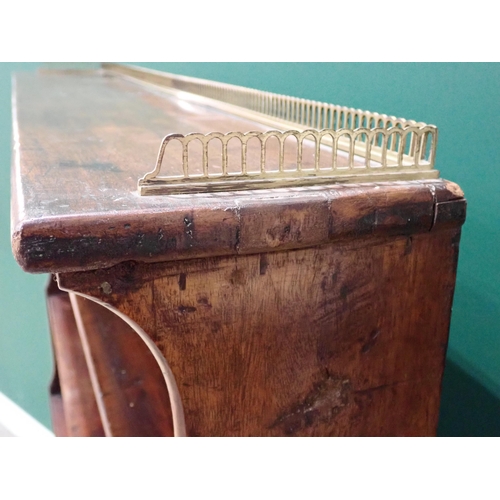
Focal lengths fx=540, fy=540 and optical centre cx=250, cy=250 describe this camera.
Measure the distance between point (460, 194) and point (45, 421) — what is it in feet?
5.63

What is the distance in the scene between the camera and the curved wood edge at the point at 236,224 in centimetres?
37

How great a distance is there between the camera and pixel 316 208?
0.44 m

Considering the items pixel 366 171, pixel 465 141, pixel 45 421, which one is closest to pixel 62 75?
pixel 45 421

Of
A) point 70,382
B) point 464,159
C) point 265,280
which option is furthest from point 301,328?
point 70,382

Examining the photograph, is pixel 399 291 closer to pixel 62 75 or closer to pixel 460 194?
pixel 460 194

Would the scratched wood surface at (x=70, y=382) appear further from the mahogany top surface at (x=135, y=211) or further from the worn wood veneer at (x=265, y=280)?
the mahogany top surface at (x=135, y=211)

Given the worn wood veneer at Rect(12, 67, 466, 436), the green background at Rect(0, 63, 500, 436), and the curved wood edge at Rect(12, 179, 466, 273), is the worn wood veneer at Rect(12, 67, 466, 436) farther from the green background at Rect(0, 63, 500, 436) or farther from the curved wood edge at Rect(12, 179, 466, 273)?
the green background at Rect(0, 63, 500, 436)

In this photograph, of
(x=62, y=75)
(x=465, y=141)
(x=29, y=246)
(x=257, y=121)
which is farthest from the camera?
(x=62, y=75)

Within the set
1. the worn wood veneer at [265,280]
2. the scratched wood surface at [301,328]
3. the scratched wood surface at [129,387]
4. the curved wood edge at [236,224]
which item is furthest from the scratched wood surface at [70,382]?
the curved wood edge at [236,224]

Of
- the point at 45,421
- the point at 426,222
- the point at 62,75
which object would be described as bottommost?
the point at 45,421

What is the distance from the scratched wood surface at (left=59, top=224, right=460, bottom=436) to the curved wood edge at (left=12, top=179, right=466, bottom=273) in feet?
0.05

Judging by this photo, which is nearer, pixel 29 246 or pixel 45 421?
pixel 29 246

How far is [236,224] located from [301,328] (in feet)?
0.41

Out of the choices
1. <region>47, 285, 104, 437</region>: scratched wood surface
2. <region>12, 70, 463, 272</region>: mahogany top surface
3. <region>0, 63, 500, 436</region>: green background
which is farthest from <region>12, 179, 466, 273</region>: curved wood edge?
<region>47, 285, 104, 437</region>: scratched wood surface
